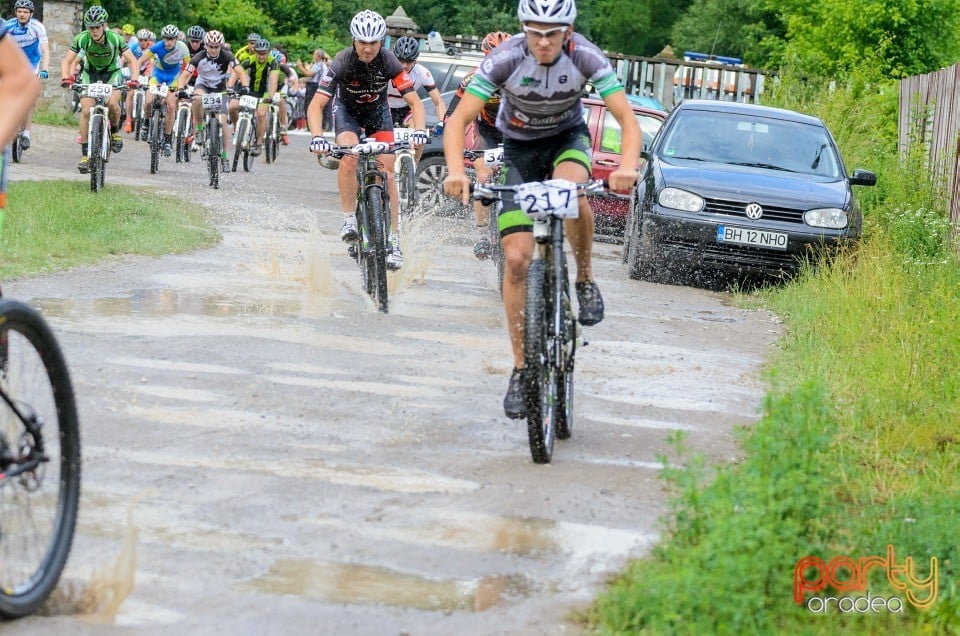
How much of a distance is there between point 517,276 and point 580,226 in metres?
0.45

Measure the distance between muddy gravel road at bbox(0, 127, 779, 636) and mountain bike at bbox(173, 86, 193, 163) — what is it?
1113cm

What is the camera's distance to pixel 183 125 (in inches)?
951

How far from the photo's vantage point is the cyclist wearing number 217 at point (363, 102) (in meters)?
Result: 11.3

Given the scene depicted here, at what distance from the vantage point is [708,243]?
1401cm

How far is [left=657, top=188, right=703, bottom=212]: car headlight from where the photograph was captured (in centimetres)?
1409

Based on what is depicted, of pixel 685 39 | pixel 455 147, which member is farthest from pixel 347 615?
pixel 685 39

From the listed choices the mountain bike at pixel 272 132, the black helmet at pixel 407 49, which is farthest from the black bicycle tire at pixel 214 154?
the mountain bike at pixel 272 132

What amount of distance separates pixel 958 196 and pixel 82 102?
9413mm

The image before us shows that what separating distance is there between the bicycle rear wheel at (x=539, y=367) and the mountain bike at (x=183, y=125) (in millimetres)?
16985

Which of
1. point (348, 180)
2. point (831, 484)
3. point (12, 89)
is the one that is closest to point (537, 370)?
point (831, 484)

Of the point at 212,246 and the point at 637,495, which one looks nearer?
the point at 637,495

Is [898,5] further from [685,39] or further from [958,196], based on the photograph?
[685,39]

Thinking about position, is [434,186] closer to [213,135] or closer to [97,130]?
[213,135]

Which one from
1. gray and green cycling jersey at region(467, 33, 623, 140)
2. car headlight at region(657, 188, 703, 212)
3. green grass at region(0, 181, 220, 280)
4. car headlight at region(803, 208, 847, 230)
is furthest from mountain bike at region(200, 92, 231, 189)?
gray and green cycling jersey at region(467, 33, 623, 140)
